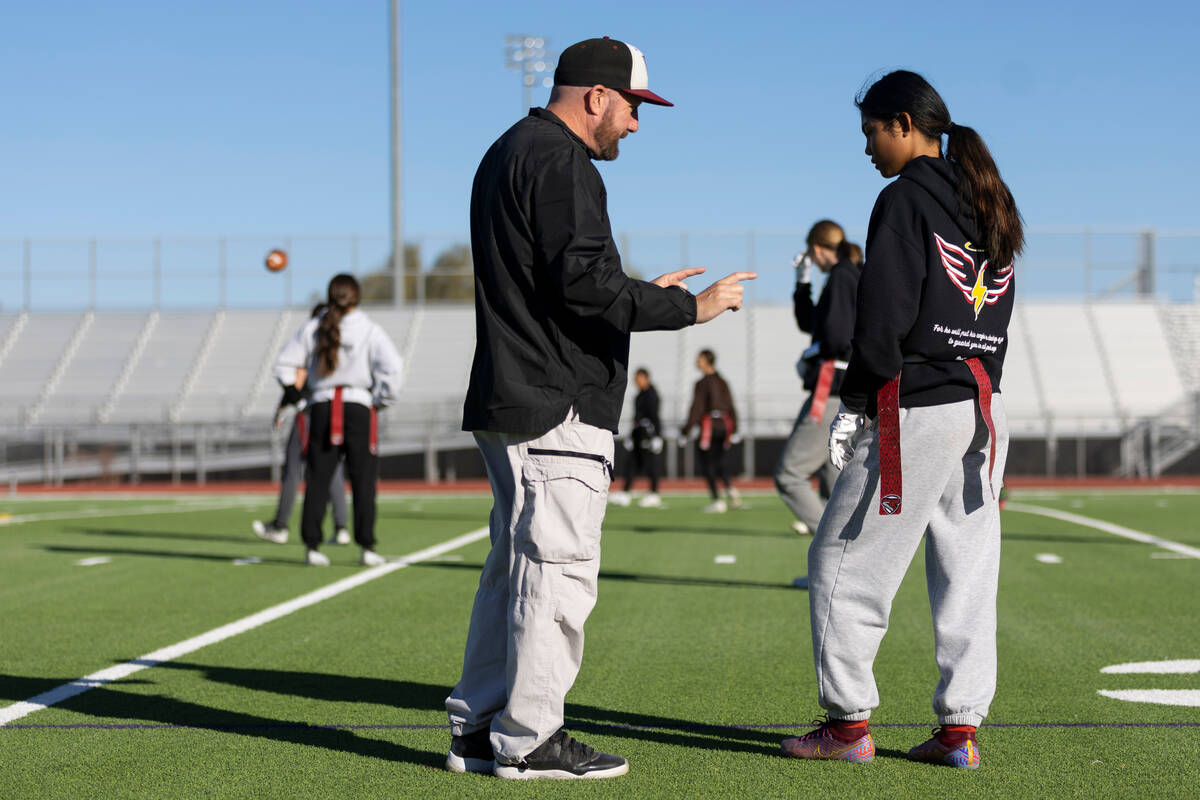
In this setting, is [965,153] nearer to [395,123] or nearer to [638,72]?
[638,72]

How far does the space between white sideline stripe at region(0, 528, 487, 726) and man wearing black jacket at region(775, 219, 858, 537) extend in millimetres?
2686

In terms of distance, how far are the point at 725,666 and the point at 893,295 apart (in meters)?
2.23

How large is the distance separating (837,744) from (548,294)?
1474 mm

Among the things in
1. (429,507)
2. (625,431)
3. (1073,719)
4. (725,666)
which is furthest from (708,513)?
(625,431)

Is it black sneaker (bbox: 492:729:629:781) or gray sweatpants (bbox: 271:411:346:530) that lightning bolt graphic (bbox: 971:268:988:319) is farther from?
gray sweatpants (bbox: 271:411:346:530)

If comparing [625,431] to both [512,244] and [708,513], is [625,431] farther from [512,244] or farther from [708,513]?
[512,244]

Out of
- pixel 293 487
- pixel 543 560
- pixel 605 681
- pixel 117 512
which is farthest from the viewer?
pixel 117 512

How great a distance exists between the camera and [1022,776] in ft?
12.0

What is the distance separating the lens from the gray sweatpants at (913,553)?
3.76 meters

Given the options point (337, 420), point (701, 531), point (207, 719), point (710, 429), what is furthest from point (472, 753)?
point (710, 429)

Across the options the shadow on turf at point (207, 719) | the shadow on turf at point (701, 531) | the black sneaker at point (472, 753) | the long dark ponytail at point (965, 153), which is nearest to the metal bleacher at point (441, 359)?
the shadow on turf at point (701, 531)

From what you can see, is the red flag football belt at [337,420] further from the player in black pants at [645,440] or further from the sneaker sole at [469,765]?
the player in black pants at [645,440]

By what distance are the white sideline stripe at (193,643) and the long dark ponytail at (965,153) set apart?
3319 millimetres

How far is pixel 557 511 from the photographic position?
3.59m
